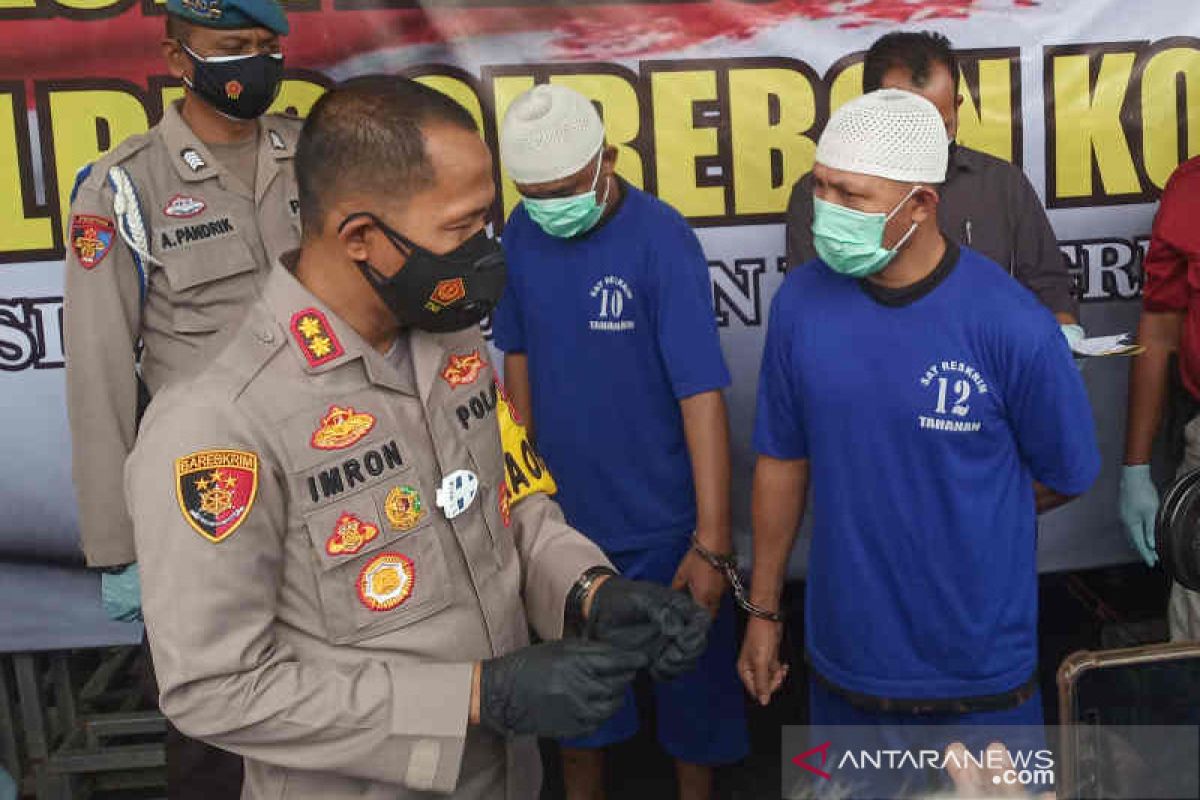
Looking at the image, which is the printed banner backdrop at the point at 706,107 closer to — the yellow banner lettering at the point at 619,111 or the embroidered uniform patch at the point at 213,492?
the yellow banner lettering at the point at 619,111

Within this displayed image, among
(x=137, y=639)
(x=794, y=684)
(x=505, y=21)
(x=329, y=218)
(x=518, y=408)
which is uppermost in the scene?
(x=505, y=21)

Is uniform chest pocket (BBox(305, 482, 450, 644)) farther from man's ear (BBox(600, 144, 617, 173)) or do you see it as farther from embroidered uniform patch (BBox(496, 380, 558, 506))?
man's ear (BBox(600, 144, 617, 173))

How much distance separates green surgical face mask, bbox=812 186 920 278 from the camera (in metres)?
2.17

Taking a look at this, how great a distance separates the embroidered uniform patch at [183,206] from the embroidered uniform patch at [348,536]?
1.30m

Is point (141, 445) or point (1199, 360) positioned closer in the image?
point (141, 445)

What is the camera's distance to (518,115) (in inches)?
→ 106

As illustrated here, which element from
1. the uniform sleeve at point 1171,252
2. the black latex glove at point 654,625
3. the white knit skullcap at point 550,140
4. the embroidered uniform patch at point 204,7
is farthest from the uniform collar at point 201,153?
the uniform sleeve at point 1171,252

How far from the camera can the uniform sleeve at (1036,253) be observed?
3.04 meters

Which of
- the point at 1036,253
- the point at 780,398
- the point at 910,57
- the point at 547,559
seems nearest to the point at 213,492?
the point at 547,559

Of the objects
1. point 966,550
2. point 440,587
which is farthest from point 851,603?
point 440,587

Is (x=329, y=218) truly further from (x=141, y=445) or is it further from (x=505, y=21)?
(x=505, y=21)

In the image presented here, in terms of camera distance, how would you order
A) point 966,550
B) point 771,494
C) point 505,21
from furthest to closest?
point 505,21 → point 771,494 → point 966,550

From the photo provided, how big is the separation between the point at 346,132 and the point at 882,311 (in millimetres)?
1045

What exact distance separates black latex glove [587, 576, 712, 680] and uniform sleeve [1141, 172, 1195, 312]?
1.92 metres
